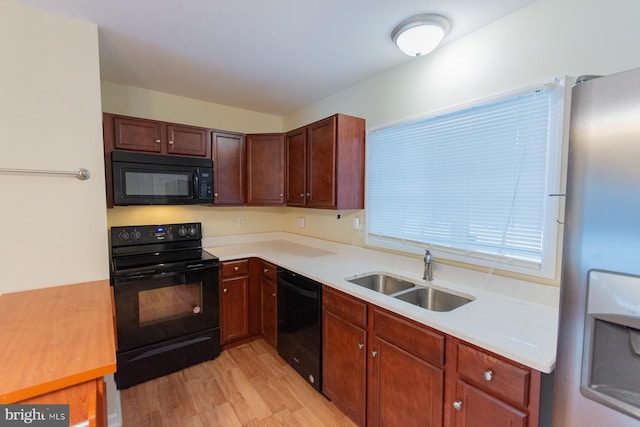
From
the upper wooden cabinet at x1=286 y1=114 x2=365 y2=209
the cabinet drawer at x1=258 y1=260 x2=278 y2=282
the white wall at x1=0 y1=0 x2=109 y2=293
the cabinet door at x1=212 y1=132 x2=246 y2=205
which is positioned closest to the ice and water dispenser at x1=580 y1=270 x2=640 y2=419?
the upper wooden cabinet at x1=286 y1=114 x2=365 y2=209

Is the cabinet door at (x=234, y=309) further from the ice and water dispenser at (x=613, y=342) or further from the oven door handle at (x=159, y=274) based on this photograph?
the ice and water dispenser at (x=613, y=342)

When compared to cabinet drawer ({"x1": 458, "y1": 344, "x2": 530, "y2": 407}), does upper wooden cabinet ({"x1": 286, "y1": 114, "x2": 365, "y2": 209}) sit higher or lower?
higher

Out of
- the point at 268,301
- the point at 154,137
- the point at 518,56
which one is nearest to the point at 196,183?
the point at 154,137

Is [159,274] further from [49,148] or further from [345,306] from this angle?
[345,306]

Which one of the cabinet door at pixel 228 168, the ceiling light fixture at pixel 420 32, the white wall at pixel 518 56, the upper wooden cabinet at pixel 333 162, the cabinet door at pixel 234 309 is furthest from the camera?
the cabinet door at pixel 228 168

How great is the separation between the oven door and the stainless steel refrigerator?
2.37 metres

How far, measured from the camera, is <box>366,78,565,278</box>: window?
1.49 meters

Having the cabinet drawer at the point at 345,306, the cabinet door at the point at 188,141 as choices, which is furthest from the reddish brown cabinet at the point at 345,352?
the cabinet door at the point at 188,141

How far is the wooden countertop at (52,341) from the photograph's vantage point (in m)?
0.85

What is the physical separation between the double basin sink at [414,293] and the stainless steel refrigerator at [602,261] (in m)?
0.87

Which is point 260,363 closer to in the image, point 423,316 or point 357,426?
point 357,426

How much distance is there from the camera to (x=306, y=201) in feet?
9.09

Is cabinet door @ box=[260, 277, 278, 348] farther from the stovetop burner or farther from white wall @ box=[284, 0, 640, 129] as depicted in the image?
white wall @ box=[284, 0, 640, 129]

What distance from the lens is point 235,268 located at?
272 centimetres
